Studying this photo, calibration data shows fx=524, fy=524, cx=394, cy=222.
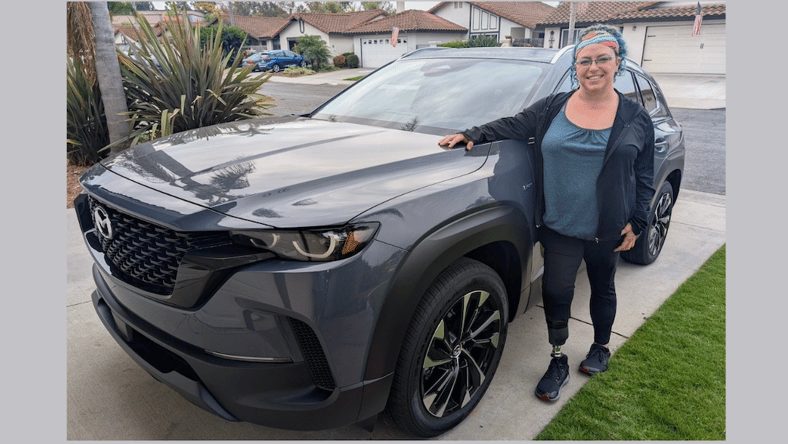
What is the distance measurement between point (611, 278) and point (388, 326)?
1.51 meters

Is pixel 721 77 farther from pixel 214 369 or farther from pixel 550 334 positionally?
pixel 214 369

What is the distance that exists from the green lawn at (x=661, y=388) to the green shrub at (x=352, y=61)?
38.6 m

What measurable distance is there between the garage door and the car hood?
1193 inches

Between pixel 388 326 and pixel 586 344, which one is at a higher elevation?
pixel 388 326

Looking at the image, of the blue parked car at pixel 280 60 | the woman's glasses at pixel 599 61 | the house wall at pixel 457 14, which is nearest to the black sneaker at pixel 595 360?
the woman's glasses at pixel 599 61

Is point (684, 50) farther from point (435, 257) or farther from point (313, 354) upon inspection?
point (313, 354)

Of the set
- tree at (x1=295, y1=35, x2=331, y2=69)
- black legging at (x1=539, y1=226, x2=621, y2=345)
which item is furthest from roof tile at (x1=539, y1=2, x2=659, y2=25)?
black legging at (x1=539, y1=226, x2=621, y2=345)

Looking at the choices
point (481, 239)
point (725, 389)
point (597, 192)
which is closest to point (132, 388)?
point (481, 239)

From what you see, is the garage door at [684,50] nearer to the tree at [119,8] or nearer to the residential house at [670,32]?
the residential house at [670,32]

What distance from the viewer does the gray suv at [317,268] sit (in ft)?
5.90

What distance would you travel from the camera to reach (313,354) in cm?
185

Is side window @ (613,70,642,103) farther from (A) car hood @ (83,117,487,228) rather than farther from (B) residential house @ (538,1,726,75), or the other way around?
(B) residential house @ (538,1,726,75)

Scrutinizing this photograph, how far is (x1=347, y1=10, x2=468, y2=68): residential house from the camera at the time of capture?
37.4 m

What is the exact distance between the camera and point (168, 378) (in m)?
2.04
